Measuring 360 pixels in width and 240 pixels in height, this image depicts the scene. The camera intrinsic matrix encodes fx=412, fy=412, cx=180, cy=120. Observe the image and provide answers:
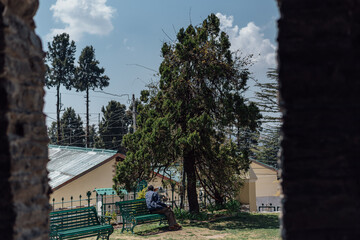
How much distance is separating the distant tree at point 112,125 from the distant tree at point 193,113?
33.5 metres

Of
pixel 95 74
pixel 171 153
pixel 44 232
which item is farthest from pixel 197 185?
pixel 95 74

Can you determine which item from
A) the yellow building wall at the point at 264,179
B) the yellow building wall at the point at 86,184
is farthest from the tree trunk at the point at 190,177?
the yellow building wall at the point at 264,179

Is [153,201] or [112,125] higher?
[112,125]

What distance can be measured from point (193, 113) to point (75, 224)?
5.99 metres

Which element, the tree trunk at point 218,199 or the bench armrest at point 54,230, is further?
the tree trunk at point 218,199

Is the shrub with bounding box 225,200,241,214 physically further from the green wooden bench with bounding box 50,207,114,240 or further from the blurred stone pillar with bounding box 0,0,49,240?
the blurred stone pillar with bounding box 0,0,49,240

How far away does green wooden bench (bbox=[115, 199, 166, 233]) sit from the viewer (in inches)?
421

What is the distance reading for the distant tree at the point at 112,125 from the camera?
47.5m

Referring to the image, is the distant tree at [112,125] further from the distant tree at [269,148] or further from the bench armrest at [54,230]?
the bench armrest at [54,230]

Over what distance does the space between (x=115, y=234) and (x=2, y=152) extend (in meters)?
7.99

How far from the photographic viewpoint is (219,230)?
11.4 metres

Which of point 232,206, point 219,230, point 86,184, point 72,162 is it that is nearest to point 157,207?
point 219,230

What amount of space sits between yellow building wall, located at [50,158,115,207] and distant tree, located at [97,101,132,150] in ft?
86.2

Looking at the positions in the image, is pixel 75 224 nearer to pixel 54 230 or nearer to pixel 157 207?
pixel 54 230
